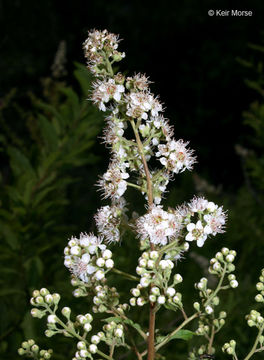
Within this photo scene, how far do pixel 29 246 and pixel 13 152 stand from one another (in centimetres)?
34

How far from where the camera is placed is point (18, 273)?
4.81 ft

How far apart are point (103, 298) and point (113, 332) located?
0.06m

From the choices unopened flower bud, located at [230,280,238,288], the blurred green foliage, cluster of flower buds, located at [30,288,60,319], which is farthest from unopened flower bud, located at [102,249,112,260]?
the blurred green foliage

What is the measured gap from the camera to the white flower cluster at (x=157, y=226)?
2.44ft

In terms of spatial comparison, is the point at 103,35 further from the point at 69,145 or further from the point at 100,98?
the point at 69,145

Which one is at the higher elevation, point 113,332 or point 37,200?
point 37,200

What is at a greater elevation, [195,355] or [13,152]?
[13,152]

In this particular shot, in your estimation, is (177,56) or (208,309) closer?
(208,309)

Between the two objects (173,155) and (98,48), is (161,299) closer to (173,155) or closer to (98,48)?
(173,155)

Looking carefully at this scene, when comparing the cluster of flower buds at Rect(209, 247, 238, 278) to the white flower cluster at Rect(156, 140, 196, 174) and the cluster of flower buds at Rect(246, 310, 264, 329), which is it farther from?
the white flower cluster at Rect(156, 140, 196, 174)

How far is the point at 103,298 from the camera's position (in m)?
0.79

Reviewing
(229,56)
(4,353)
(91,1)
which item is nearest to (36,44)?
(91,1)

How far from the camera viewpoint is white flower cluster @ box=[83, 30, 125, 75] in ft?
2.66

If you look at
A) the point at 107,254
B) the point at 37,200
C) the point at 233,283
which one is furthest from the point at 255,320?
the point at 37,200
